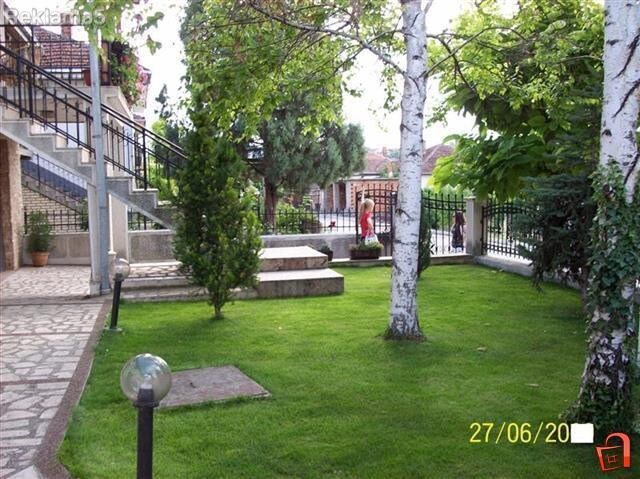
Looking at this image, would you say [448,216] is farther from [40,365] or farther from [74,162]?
[40,365]

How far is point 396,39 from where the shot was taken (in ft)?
30.0

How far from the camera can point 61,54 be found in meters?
14.4

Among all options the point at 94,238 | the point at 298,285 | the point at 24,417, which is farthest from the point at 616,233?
the point at 94,238

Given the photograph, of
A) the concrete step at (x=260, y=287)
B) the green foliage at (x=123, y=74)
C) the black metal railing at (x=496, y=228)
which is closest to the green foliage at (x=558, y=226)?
the concrete step at (x=260, y=287)

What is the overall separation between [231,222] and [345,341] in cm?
247

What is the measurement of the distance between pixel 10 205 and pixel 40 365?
987 centimetres

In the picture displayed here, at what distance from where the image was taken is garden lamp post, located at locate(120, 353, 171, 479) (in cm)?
310

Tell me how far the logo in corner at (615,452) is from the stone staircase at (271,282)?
6.73 metres

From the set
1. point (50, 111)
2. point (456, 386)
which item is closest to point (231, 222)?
point (456, 386)

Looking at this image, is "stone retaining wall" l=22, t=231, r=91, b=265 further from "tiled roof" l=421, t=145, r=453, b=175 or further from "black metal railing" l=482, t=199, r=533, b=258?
"tiled roof" l=421, t=145, r=453, b=175

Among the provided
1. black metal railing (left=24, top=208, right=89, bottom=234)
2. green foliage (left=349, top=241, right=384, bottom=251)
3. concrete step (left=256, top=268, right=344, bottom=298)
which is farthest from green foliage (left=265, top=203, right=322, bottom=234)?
concrete step (left=256, top=268, right=344, bottom=298)

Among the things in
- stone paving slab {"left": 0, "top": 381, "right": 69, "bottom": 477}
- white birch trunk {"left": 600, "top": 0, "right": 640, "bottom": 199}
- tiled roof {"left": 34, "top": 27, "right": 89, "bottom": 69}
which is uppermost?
tiled roof {"left": 34, "top": 27, "right": 89, "bottom": 69}

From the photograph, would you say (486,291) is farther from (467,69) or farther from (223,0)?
(223,0)

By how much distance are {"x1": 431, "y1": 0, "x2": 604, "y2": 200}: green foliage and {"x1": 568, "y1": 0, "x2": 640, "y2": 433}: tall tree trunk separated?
94.9 inches
